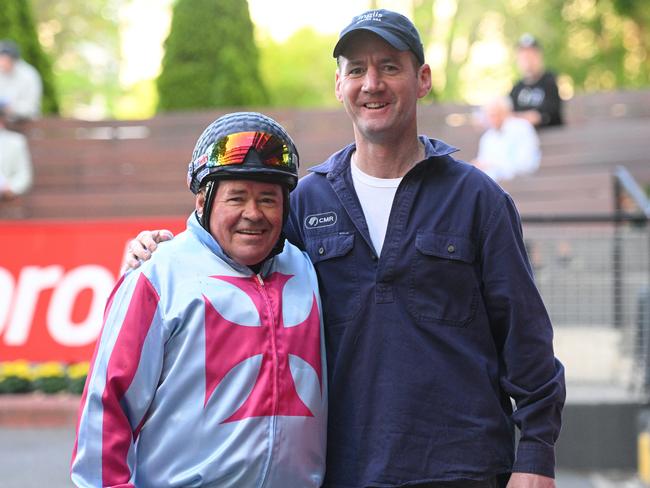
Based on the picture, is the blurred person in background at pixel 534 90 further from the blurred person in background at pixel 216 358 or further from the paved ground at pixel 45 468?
the blurred person in background at pixel 216 358

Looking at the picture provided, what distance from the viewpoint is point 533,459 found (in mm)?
3154

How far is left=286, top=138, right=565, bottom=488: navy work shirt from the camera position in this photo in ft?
10.4

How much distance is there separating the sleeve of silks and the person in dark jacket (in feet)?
0.79

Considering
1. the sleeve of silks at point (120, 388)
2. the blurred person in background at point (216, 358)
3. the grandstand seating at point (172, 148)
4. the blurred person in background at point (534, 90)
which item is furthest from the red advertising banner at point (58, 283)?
the sleeve of silks at point (120, 388)

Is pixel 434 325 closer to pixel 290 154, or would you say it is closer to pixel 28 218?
pixel 290 154

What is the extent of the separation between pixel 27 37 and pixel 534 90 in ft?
30.5

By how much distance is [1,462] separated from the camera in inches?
309

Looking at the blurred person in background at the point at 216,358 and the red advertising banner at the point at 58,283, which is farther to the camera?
the red advertising banner at the point at 58,283

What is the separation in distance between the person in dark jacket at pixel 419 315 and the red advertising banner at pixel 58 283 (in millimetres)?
6344

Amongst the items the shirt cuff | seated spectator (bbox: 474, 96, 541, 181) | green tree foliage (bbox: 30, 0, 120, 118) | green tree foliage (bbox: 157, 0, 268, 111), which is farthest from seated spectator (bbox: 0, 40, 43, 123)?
green tree foliage (bbox: 30, 0, 120, 118)

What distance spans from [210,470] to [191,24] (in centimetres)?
1509

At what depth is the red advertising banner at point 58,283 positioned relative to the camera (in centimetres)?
969

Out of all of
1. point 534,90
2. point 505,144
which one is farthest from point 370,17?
point 534,90

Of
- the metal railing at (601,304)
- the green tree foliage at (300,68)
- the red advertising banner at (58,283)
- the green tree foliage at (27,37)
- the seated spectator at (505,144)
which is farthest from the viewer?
the green tree foliage at (300,68)
